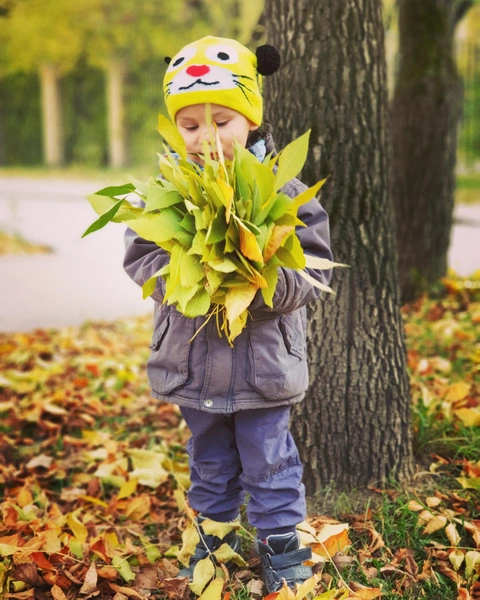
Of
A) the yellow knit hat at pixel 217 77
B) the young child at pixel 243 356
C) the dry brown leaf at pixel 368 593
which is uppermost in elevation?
the yellow knit hat at pixel 217 77

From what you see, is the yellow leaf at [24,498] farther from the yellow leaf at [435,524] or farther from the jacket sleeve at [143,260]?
the yellow leaf at [435,524]

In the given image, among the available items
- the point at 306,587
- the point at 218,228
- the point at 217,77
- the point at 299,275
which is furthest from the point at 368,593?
the point at 217,77

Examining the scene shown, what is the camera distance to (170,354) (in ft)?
6.45

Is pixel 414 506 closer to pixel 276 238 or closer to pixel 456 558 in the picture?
pixel 456 558

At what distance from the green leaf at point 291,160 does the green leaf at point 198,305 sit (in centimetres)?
35

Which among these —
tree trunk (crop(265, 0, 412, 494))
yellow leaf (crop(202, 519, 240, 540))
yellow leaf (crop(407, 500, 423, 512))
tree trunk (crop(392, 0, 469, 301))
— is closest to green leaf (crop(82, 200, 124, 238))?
tree trunk (crop(265, 0, 412, 494))

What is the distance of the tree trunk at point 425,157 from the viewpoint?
4977mm

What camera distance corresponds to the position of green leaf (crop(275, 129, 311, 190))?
1.68m

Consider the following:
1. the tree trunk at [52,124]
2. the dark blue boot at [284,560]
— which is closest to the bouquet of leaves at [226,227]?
the dark blue boot at [284,560]

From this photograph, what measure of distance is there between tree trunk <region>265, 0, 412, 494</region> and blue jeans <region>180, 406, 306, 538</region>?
48 centimetres

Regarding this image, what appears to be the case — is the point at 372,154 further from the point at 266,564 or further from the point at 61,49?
the point at 61,49

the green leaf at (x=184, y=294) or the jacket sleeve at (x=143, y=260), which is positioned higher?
the jacket sleeve at (x=143, y=260)

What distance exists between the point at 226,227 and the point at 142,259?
1.20 ft

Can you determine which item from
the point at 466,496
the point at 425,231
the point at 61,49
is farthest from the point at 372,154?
the point at 61,49
